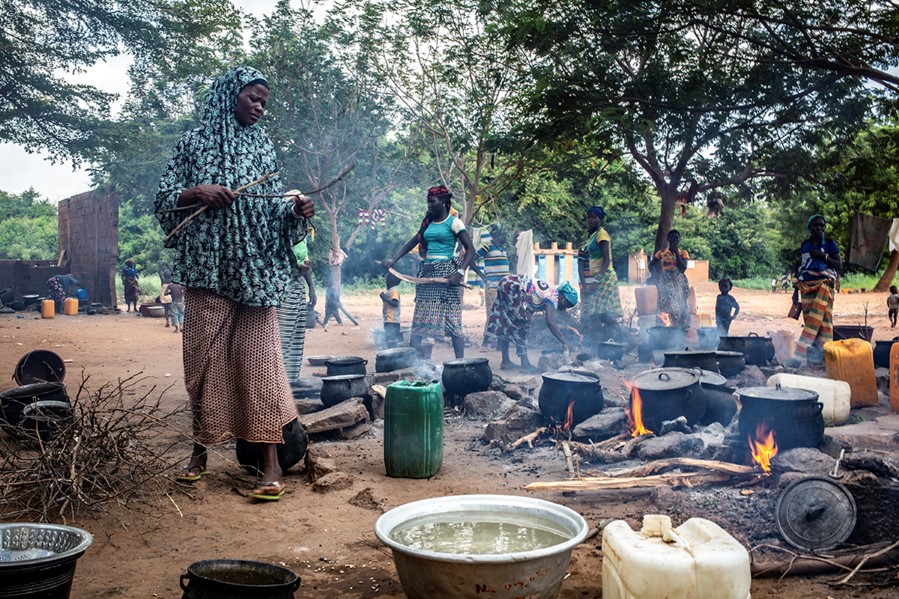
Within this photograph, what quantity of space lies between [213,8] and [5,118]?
5.52 m

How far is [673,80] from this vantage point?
Result: 10.1 meters

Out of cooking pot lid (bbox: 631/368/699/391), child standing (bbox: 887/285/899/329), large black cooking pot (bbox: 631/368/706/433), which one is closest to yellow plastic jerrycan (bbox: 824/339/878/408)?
cooking pot lid (bbox: 631/368/699/391)

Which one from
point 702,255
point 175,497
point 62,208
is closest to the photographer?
point 175,497

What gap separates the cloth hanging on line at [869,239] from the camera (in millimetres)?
14539

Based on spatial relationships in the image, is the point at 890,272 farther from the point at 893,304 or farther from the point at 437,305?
the point at 437,305

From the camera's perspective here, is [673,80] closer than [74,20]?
Yes

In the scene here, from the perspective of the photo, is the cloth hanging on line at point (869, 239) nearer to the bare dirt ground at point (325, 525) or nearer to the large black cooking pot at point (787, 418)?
the bare dirt ground at point (325, 525)

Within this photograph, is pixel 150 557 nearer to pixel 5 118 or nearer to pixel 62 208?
pixel 5 118

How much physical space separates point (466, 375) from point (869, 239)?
11.5m

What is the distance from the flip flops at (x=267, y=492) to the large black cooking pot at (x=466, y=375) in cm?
292

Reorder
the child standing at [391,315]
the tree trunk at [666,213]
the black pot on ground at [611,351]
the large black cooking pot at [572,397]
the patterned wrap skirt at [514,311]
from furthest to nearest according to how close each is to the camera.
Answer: the tree trunk at [666,213]
the child standing at [391,315]
the patterned wrap skirt at [514,311]
the black pot on ground at [611,351]
the large black cooking pot at [572,397]

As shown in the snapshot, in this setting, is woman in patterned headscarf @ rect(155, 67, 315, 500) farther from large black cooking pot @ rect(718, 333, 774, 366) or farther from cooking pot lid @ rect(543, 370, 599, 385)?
large black cooking pot @ rect(718, 333, 774, 366)

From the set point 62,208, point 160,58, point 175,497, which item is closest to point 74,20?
point 160,58

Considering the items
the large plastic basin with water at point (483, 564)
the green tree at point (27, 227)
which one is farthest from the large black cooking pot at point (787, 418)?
the green tree at point (27, 227)
